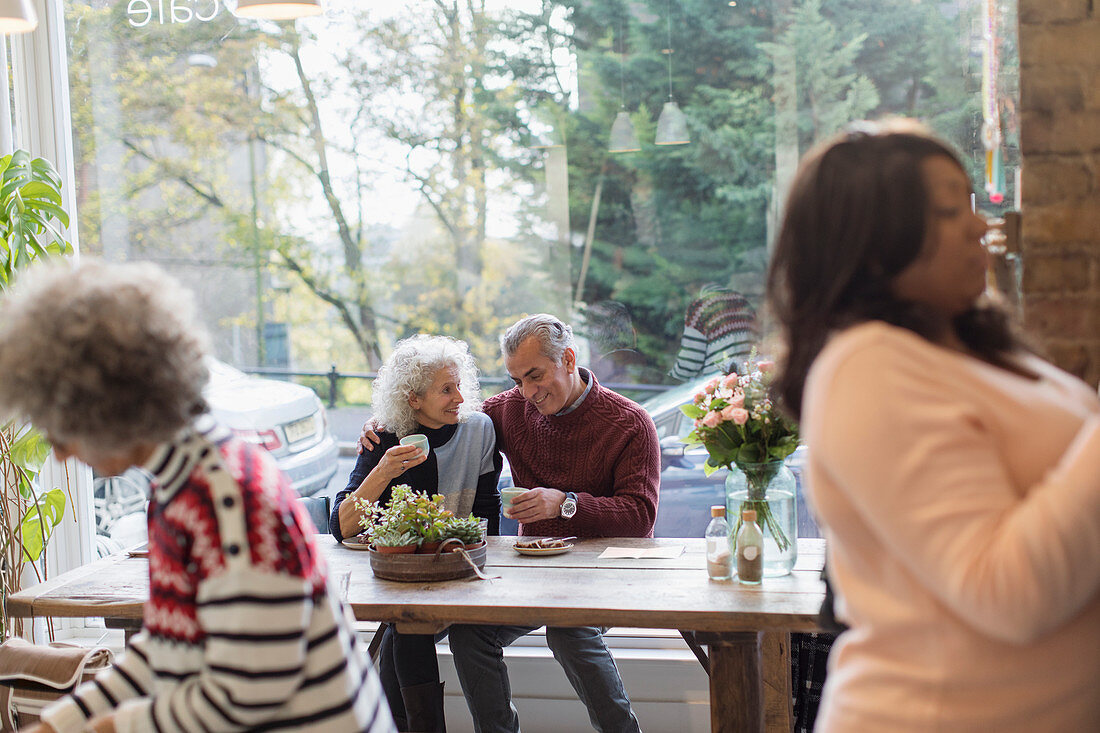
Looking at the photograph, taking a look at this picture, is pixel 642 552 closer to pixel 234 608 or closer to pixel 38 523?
pixel 234 608

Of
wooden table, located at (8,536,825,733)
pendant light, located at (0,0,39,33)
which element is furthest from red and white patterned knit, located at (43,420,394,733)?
pendant light, located at (0,0,39,33)

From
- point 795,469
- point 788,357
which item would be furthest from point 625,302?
point 788,357

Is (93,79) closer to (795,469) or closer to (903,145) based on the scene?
(795,469)

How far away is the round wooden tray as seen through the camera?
2400 mm

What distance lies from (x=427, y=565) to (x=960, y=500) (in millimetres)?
1667

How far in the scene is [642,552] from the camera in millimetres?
2600

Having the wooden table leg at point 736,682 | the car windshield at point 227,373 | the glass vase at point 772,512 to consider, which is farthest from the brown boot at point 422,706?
the car windshield at point 227,373

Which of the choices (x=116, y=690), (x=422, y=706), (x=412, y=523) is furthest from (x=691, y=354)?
(x=116, y=690)

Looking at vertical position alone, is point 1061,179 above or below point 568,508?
above

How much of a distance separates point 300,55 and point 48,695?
2.27m

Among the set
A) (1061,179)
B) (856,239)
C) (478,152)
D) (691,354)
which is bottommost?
(691,354)

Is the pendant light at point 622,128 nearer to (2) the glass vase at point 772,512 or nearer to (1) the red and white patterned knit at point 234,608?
(2) the glass vase at point 772,512

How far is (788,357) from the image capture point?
111cm

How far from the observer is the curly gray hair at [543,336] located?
2.99 meters
